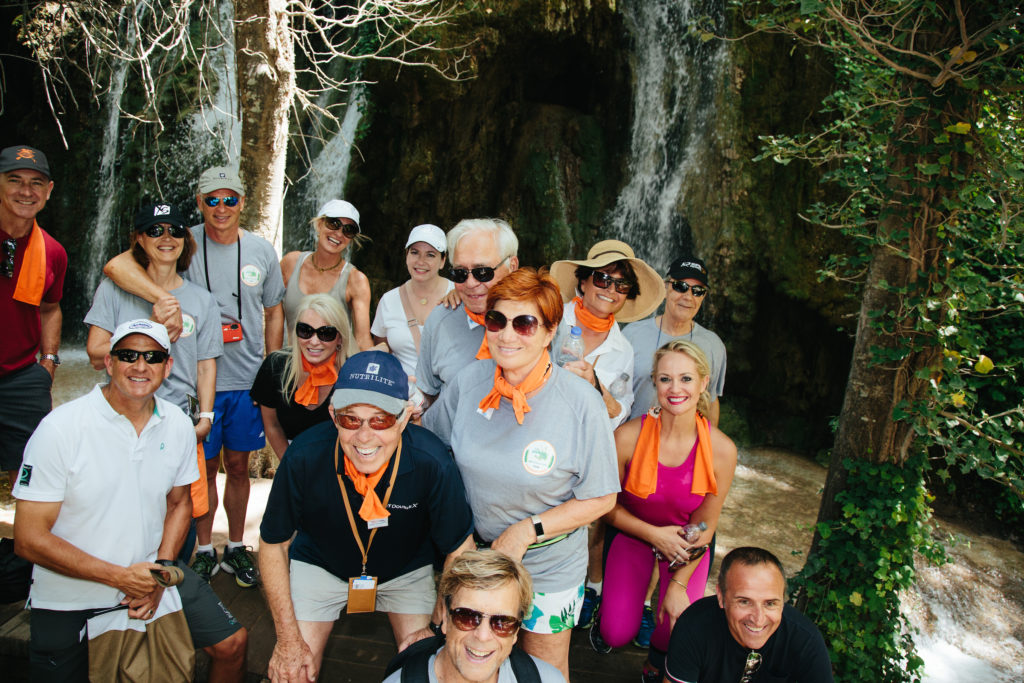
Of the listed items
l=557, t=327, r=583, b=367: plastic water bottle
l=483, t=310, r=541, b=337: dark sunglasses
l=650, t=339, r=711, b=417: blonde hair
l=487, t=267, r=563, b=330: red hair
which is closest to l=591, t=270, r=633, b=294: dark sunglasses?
l=650, t=339, r=711, b=417: blonde hair

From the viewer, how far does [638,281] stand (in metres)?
3.62

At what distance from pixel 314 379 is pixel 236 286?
984 millimetres

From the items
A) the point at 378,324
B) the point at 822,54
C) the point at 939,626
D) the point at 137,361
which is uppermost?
the point at 822,54

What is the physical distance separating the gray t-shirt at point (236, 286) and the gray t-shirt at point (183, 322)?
9.7 inches

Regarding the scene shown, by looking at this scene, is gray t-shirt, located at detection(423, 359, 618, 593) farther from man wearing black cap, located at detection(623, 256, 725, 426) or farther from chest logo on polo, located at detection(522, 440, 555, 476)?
man wearing black cap, located at detection(623, 256, 725, 426)

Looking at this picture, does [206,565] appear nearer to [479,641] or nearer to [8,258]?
[8,258]

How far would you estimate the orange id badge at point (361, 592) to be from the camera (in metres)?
2.67

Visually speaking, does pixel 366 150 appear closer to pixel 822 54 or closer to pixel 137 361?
pixel 822 54

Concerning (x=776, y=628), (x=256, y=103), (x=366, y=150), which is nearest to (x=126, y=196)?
(x=366, y=150)

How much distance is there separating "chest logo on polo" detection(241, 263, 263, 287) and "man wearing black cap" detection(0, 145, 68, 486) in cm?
101

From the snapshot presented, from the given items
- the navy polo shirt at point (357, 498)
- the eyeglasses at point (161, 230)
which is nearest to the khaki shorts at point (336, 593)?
the navy polo shirt at point (357, 498)

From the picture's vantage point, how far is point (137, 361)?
2.70m

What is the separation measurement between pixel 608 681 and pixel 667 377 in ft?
4.97

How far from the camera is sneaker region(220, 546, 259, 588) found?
149 inches
